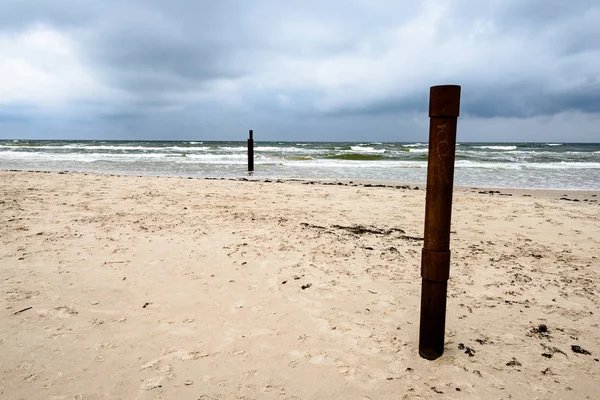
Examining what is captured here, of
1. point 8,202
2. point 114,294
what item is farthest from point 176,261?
point 8,202

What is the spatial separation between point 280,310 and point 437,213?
1.50 m

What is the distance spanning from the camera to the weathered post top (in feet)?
6.97

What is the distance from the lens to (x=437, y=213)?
223cm

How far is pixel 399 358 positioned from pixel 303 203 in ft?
17.5

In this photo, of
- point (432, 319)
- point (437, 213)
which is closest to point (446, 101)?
point (437, 213)

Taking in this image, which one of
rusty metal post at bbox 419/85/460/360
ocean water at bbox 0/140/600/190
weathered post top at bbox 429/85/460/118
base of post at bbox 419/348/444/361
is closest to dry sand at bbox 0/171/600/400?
base of post at bbox 419/348/444/361

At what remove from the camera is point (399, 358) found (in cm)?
245

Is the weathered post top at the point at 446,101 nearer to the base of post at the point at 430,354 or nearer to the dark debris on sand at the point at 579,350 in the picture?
the base of post at the point at 430,354

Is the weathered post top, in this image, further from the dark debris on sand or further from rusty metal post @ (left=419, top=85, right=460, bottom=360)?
the dark debris on sand

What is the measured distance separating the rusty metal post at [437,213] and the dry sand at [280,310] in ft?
0.75

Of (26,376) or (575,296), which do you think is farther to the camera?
(575,296)

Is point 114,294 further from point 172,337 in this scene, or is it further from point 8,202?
point 8,202

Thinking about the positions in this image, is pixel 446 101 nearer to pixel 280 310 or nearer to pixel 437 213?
pixel 437 213

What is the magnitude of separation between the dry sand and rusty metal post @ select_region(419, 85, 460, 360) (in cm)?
23
